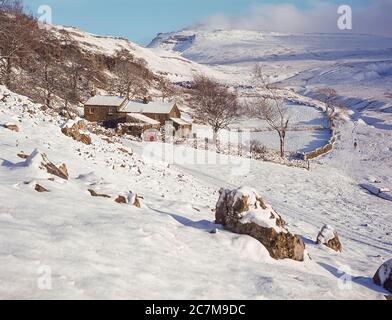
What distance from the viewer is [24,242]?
723cm

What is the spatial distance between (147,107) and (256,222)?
50953 millimetres

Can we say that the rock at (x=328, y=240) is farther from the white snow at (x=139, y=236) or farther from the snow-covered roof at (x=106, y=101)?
the snow-covered roof at (x=106, y=101)

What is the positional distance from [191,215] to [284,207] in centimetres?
1065

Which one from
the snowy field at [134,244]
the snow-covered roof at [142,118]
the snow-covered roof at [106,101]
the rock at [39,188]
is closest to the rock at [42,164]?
the snowy field at [134,244]

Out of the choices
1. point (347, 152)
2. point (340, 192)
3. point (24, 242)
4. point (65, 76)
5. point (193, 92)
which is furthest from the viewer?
point (193, 92)

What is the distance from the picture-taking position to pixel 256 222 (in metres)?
10.2

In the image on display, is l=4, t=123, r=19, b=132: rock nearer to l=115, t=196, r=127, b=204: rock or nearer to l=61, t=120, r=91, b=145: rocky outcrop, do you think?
l=61, t=120, r=91, b=145: rocky outcrop

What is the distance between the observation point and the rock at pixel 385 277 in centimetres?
950

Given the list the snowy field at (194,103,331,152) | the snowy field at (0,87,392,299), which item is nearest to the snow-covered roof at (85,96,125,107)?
the snowy field at (194,103,331,152)

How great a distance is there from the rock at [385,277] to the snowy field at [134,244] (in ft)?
0.83

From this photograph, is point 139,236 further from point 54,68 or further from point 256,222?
point 54,68

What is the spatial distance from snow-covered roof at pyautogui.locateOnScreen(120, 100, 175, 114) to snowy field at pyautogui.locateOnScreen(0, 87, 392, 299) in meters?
37.6
